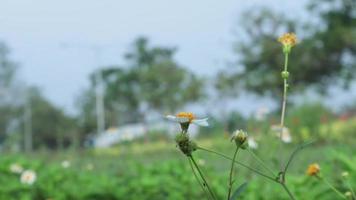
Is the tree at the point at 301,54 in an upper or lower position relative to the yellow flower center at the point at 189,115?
upper

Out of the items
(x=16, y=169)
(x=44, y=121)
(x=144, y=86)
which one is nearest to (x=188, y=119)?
(x=16, y=169)

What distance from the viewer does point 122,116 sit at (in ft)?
131

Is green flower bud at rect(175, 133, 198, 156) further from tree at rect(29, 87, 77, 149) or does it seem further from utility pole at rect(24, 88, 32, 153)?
utility pole at rect(24, 88, 32, 153)

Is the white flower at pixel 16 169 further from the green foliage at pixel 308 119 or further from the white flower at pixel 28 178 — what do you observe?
the green foliage at pixel 308 119

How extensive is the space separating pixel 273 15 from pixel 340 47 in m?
3.31

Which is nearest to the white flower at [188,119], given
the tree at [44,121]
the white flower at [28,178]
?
the white flower at [28,178]

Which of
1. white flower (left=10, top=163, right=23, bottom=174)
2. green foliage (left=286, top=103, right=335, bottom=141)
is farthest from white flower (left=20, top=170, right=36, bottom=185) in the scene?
green foliage (left=286, top=103, right=335, bottom=141)

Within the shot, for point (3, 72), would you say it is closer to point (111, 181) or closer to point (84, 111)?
point (84, 111)

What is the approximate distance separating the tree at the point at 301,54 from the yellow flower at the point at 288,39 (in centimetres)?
2096

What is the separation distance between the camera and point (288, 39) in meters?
1.08

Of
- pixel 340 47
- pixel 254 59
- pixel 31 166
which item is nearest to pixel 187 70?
pixel 254 59

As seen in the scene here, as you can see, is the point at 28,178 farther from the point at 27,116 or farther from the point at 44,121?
the point at 27,116

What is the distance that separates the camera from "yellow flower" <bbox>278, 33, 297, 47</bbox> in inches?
42.1

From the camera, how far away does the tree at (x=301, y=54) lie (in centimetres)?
2195
